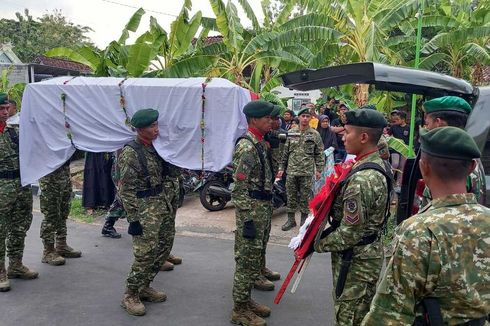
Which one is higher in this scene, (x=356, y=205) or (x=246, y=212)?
(x=356, y=205)

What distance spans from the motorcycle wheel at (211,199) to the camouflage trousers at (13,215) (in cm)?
326

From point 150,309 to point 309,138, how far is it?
12.7 ft

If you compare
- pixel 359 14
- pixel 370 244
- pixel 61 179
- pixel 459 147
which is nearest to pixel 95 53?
pixel 61 179

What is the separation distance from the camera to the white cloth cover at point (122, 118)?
4.30 m

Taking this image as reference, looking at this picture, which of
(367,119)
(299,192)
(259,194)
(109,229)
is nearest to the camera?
(367,119)

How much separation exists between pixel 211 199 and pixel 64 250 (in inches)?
112

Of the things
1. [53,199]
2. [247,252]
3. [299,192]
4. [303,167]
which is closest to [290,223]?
[299,192]

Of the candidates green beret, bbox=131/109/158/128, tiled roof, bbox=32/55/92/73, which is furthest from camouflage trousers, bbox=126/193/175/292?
tiled roof, bbox=32/55/92/73

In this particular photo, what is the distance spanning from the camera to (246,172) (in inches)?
148

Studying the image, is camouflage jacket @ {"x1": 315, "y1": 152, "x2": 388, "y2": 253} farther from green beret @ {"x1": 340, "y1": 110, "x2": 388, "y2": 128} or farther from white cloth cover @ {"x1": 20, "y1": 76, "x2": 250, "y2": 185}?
white cloth cover @ {"x1": 20, "y1": 76, "x2": 250, "y2": 185}

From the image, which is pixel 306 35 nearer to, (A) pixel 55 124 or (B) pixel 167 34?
(B) pixel 167 34

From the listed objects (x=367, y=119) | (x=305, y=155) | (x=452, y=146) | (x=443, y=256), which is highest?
(x=367, y=119)

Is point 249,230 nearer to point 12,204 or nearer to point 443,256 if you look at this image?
point 443,256

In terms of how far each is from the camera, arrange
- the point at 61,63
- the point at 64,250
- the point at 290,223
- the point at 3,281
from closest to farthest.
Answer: the point at 3,281
the point at 64,250
the point at 290,223
the point at 61,63
